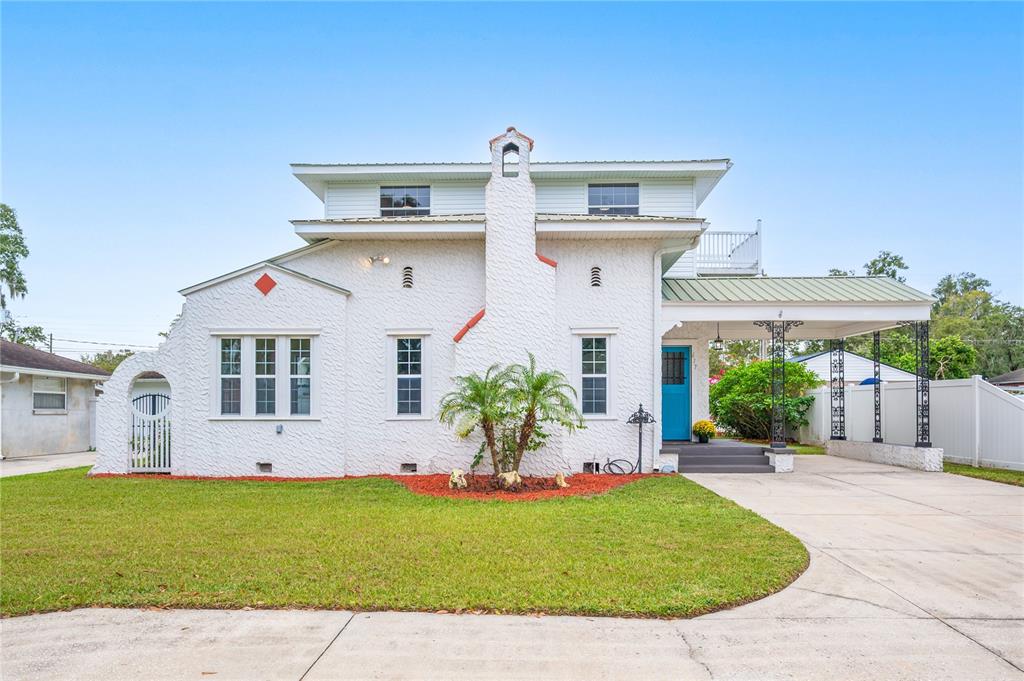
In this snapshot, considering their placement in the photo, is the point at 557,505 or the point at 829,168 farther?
the point at 829,168

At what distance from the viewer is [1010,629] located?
3988 millimetres

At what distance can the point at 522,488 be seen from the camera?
944 centimetres

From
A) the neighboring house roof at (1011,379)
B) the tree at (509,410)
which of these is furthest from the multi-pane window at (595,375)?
the neighboring house roof at (1011,379)

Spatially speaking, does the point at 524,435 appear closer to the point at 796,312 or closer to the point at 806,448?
the point at 796,312

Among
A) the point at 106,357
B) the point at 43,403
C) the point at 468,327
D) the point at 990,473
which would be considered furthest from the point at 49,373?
the point at 106,357

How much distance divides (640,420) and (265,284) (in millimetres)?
8110

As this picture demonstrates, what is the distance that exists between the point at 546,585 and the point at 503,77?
43.7ft

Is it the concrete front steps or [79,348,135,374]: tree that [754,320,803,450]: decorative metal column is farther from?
[79,348,135,374]: tree

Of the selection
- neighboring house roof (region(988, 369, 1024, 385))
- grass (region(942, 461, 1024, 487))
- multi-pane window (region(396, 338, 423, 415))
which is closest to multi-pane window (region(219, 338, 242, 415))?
multi-pane window (region(396, 338, 423, 415))

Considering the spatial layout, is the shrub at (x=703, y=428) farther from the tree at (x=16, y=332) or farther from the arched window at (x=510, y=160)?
the tree at (x=16, y=332)

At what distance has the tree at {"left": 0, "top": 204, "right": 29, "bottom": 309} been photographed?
78.7 ft

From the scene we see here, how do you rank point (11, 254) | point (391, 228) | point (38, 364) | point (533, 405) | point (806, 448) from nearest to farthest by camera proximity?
point (533, 405) → point (391, 228) → point (38, 364) → point (806, 448) → point (11, 254)

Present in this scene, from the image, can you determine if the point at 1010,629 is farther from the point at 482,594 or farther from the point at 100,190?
the point at 100,190

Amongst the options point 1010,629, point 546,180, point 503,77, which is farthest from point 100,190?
point 1010,629
